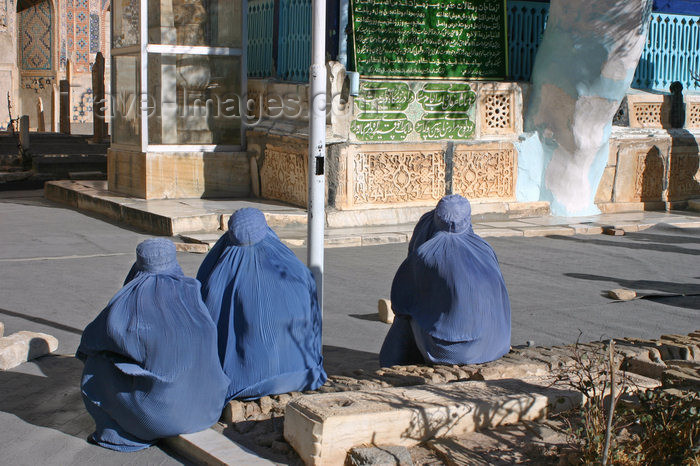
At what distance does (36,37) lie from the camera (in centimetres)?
2456

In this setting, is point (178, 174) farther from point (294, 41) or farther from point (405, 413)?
point (405, 413)

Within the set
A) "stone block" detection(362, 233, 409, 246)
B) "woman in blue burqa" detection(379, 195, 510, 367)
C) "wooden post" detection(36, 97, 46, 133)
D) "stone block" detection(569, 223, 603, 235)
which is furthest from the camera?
"wooden post" detection(36, 97, 46, 133)

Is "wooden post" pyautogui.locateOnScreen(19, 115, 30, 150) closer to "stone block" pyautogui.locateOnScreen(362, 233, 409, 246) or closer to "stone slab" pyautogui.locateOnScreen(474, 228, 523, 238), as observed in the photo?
"stone block" pyautogui.locateOnScreen(362, 233, 409, 246)

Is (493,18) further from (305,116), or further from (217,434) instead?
(217,434)

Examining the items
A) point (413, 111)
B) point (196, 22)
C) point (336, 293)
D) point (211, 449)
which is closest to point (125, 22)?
point (196, 22)

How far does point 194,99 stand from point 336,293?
4.91 m

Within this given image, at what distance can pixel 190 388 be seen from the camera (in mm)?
3664

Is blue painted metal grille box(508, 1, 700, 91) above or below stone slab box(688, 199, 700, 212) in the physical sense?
above

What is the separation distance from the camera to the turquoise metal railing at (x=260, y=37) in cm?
1114

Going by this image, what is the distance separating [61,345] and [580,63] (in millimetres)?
7377

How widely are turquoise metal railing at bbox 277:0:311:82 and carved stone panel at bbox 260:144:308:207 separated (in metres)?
0.91

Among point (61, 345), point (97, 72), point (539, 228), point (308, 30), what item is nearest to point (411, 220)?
point (539, 228)

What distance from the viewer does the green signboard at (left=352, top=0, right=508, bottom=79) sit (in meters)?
9.84

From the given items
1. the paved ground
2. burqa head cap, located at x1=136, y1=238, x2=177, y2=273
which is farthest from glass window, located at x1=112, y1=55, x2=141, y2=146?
burqa head cap, located at x1=136, y1=238, x2=177, y2=273
